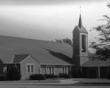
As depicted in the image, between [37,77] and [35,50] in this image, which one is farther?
[35,50]

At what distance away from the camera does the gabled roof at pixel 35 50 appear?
55.6 m

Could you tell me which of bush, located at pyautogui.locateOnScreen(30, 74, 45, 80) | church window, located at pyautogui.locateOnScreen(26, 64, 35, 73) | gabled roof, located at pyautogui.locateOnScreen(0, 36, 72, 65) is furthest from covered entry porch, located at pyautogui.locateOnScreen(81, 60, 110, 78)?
bush, located at pyautogui.locateOnScreen(30, 74, 45, 80)

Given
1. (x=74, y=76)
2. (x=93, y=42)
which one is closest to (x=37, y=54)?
(x=74, y=76)

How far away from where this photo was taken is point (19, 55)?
177 feet

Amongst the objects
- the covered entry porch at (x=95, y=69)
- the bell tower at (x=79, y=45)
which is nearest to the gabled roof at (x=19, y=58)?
the bell tower at (x=79, y=45)

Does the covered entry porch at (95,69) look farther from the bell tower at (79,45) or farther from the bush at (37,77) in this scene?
the bush at (37,77)

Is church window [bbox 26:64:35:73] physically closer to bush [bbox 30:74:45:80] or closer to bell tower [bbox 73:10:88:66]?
bush [bbox 30:74:45:80]

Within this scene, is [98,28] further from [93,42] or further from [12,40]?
[12,40]

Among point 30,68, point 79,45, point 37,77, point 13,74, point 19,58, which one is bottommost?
point 37,77

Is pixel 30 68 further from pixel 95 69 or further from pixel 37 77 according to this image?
pixel 95 69

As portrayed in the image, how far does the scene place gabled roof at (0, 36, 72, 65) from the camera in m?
55.6

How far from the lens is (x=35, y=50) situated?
6072cm

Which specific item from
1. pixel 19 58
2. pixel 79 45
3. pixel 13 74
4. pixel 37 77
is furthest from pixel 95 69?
pixel 13 74

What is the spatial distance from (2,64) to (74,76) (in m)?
18.1
